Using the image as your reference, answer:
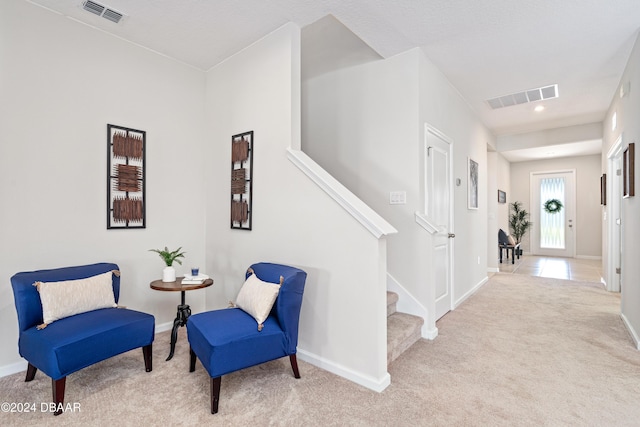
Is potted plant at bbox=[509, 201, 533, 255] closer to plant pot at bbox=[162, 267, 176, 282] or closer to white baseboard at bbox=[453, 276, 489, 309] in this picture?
white baseboard at bbox=[453, 276, 489, 309]

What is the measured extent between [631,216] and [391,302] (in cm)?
251

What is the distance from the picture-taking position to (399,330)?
109 inches

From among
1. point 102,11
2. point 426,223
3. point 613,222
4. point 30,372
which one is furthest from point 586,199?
point 30,372

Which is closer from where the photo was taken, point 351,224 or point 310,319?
point 351,224

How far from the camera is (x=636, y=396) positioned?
2.11 metres

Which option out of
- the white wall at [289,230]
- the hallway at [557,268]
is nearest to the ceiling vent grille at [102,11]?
the white wall at [289,230]

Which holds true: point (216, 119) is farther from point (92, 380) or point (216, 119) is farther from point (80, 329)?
point (92, 380)

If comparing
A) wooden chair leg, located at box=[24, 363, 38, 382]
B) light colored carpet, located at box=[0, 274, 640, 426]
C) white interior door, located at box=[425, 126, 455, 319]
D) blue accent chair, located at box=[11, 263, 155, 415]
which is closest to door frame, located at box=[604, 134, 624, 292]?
light colored carpet, located at box=[0, 274, 640, 426]

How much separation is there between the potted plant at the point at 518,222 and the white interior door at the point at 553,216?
29 cm

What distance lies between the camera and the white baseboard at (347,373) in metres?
2.16

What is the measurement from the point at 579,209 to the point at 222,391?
9753mm

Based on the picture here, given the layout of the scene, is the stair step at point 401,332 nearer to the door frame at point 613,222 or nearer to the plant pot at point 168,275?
the plant pot at point 168,275

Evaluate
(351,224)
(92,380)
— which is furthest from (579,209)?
(92,380)

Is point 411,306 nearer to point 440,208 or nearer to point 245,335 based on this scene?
point 440,208
